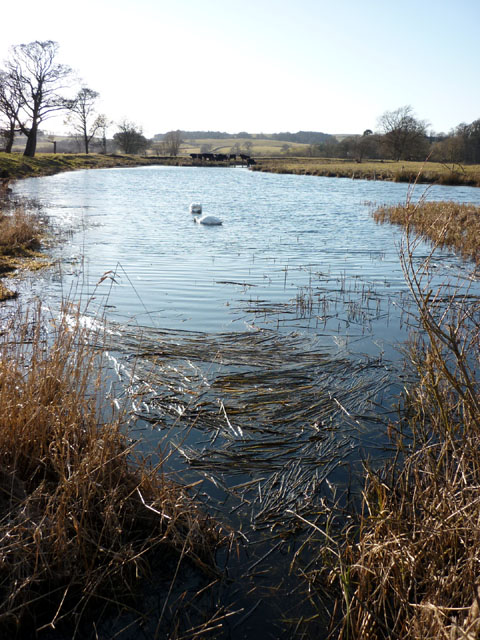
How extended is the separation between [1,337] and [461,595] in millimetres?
5445

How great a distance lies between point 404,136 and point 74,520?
66.6m

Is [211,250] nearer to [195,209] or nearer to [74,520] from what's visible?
[195,209]

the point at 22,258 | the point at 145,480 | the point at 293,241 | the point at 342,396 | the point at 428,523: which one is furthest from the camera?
the point at 293,241

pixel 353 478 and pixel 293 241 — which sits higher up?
pixel 293 241

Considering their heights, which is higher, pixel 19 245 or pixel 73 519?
pixel 19 245

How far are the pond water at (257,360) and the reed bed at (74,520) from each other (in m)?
0.34

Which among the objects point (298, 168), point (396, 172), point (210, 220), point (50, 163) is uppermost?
point (298, 168)

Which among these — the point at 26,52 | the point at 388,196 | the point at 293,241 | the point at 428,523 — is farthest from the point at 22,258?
the point at 26,52

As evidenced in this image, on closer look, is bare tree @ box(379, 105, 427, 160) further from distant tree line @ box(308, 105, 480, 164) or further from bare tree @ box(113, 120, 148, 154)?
bare tree @ box(113, 120, 148, 154)

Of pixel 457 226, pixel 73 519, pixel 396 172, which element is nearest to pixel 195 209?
pixel 457 226

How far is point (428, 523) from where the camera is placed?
8.68 feet

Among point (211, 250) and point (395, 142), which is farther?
point (395, 142)

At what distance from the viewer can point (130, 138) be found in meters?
81.0

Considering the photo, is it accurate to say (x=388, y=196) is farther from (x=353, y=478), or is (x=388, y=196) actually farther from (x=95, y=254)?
(x=353, y=478)
